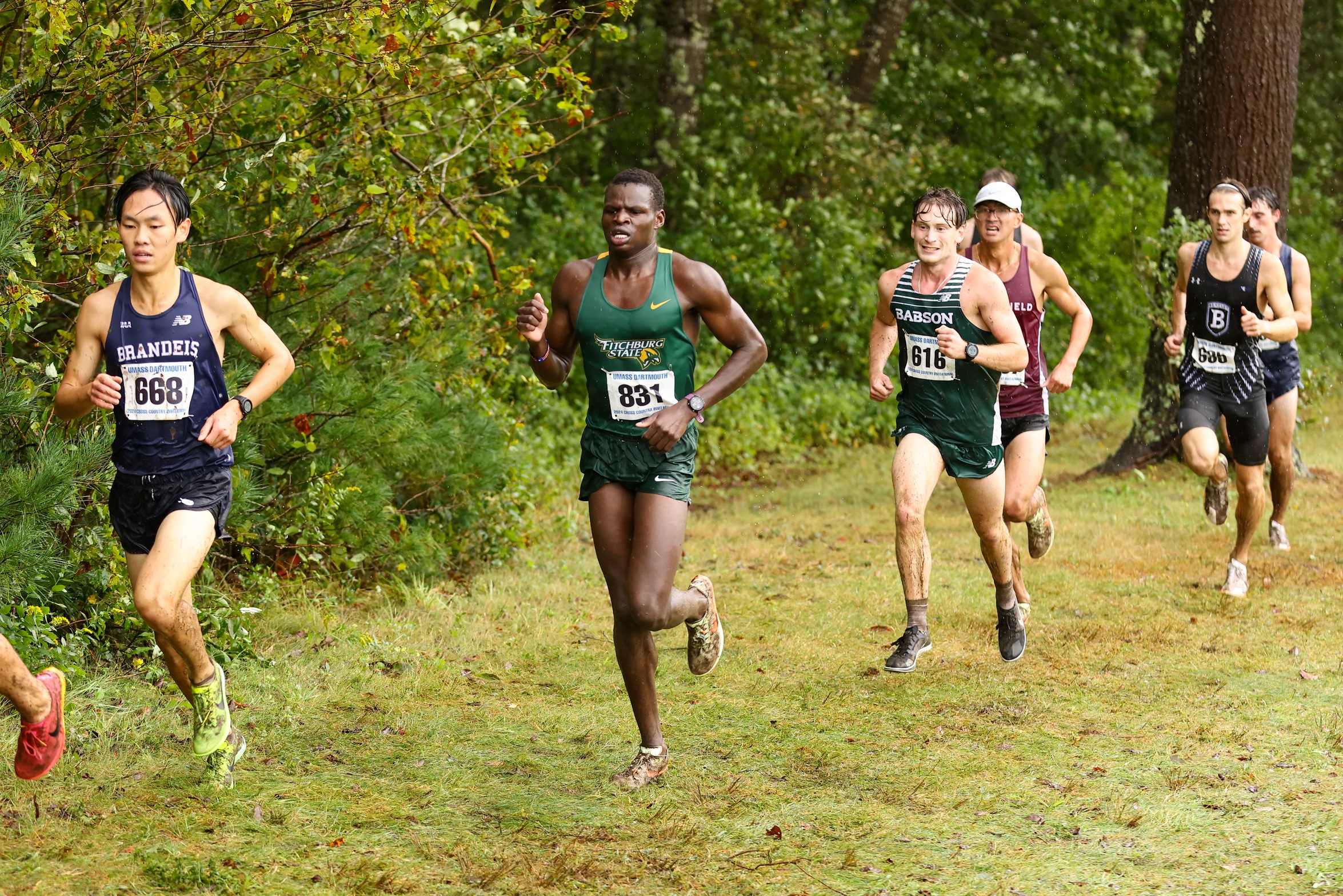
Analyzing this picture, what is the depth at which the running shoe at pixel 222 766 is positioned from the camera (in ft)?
16.5

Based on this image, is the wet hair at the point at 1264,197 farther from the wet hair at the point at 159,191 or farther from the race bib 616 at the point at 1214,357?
the wet hair at the point at 159,191

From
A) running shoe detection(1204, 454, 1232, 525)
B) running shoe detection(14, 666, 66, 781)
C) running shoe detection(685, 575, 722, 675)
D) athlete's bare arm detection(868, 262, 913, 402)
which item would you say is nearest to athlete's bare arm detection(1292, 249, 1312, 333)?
running shoe detection(1204, 454, 1232, 525)

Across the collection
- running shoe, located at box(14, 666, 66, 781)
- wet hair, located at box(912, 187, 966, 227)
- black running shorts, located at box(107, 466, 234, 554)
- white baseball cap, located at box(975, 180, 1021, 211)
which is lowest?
running shoe, located at box(14, 666, 66, 781)

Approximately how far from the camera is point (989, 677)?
6.77m

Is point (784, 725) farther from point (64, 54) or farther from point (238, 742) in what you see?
point (64, 54)

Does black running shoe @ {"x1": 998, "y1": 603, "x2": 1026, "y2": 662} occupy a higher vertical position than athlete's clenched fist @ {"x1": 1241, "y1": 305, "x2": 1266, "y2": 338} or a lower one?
lower

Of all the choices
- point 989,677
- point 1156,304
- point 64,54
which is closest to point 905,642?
point 989,677

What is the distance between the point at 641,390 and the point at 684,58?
12000mm

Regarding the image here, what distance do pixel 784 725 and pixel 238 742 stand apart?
2240 mm

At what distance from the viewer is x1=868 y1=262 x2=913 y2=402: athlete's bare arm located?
21.7 feet

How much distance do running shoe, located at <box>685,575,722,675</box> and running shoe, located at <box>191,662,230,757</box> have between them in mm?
1780

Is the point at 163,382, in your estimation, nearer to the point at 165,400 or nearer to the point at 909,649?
the point at 165,400

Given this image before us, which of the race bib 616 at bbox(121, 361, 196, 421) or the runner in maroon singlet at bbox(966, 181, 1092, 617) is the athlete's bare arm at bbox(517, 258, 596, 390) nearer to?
the race bib 616 at bbox(121, 361, 196, 421)

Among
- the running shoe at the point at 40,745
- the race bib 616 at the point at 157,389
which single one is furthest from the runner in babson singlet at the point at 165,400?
the running shoe at the point at 40,745
